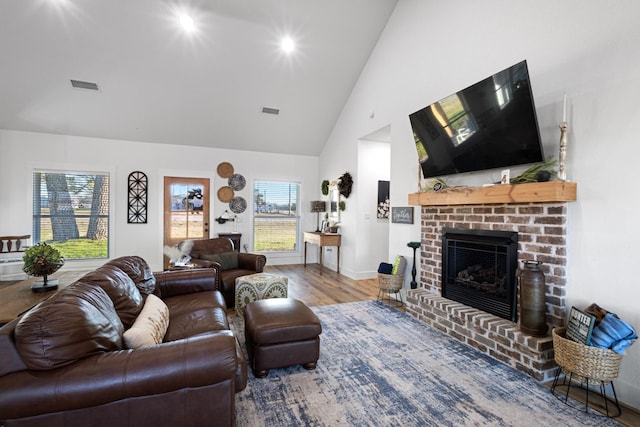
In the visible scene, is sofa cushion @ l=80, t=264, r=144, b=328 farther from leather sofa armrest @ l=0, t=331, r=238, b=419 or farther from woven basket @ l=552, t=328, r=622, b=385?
woven basket @ l=552, t=328, r=622, b=385

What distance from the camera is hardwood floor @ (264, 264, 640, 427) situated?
14.4 feet

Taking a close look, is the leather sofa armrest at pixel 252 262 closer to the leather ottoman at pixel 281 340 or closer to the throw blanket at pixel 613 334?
the leather ottoman at pixel 281 340

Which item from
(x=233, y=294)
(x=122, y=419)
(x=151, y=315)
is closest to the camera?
(x=122, y=419)

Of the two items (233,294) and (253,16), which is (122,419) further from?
(253,16)

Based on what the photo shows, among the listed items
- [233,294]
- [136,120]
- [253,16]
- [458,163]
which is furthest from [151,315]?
[136,120]

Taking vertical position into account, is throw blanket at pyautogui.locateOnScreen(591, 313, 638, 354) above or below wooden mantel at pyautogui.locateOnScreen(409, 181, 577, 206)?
below

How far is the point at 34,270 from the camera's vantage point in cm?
272

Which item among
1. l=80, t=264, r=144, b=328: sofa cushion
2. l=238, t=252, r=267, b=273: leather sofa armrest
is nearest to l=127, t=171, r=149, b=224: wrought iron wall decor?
l=238, t=252, r=267, b=273: leather sofa armrest

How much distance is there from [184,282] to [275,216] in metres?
4.15

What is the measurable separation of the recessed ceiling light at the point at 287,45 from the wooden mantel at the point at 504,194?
3010 millimetres

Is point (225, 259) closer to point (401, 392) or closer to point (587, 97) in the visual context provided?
point (401, 392)

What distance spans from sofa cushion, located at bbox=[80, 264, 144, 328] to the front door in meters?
4.38

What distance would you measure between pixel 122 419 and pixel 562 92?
11.5 feet

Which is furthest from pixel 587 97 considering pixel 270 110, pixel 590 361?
pixel 270 110
